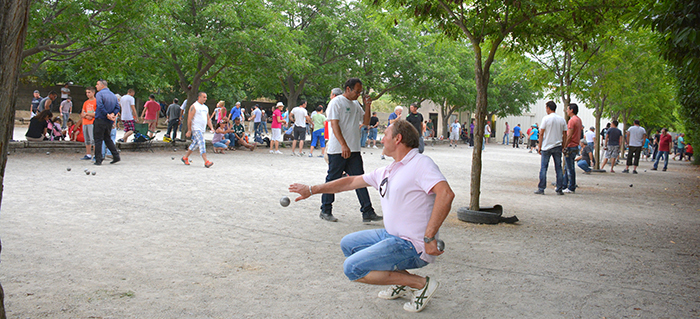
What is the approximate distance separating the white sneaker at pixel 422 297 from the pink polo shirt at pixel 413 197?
0.30 meters

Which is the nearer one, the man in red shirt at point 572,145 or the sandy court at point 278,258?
the sandy court at point 278,258

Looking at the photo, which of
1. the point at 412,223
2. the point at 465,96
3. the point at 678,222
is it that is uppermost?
the point at 465,96

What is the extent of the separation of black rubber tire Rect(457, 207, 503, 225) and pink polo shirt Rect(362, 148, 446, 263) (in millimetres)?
3868

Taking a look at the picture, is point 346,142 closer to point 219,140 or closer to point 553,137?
point 553,137

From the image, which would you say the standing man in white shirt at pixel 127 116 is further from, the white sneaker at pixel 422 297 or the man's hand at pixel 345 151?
the white sneaker at pixel 422 297

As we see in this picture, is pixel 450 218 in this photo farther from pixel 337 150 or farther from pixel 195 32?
pixel 195 32

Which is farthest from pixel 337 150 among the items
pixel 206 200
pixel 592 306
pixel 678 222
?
pixel 678 222

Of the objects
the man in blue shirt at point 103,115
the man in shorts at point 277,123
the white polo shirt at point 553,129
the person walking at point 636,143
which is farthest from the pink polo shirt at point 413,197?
the person walking at point 636,143

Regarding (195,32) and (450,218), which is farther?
(195,32)

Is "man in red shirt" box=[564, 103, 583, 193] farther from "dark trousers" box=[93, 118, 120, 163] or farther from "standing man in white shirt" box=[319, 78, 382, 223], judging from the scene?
"dark trousers" box=[93, 118, 120, 163]

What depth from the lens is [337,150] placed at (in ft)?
22.8

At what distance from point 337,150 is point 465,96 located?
33.2 m

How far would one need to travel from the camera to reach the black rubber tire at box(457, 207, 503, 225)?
23.8 ft

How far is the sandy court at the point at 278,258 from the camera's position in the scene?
3.83 m
